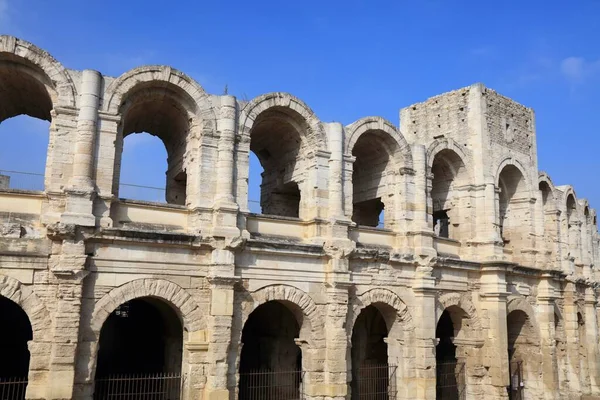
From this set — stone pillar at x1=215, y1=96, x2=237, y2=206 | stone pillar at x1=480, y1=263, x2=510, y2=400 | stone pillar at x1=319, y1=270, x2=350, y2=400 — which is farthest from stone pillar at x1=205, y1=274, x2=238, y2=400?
stone pillar at x1=480, y1=263, x2=510, y2=400

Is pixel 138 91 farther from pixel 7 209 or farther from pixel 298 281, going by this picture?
pixel 298 281

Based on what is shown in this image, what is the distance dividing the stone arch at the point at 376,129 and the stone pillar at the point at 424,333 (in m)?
2.99

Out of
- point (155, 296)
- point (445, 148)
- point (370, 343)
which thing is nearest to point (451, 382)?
point (370, 343)

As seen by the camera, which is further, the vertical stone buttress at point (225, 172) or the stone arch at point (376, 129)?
the stone arch at point (376, 129)

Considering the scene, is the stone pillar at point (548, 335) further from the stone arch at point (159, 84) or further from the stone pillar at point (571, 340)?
the stone arch at point (159, 84)

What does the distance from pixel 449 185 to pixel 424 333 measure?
5052 mm

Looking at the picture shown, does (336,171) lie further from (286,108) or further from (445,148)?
(445,148)

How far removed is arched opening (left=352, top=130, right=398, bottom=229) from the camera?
15445 millimetres

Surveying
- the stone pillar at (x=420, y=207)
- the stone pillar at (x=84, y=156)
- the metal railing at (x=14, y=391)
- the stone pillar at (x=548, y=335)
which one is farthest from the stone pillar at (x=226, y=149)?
the stone pillar at (x=548, y=335)

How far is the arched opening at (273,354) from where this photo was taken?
15.2 meters

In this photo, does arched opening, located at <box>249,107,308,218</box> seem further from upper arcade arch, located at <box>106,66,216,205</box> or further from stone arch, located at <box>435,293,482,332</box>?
stone arch, located at <box>435,293,482,332</box>

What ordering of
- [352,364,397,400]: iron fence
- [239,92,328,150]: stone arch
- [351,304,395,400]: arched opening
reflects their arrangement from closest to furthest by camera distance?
[239,92,328,150]: stone arch → [352,364,397,400]: iron fence → [351,304,395,400]: arched opening

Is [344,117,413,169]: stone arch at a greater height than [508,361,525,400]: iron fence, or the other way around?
[344,117,413,169]: stone arch

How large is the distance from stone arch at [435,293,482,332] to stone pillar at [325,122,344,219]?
12.8 feet
